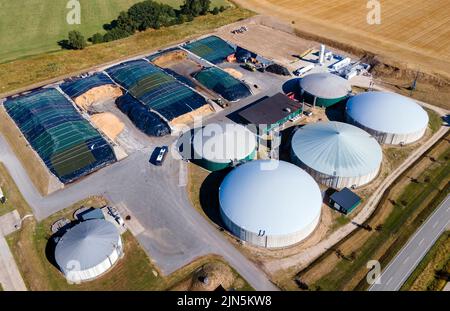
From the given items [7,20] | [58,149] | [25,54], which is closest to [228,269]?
[58,149]

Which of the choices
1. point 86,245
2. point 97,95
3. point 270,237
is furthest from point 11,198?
point 270,237

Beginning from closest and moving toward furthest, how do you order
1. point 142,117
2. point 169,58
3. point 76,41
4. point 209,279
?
point 209,279 < point 142,117 < point 169,58 < point 76,41

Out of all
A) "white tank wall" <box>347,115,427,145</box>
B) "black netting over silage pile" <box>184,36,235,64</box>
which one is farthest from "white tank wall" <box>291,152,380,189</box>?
"black netting over silage pile" <box>184,36,235,64</box>

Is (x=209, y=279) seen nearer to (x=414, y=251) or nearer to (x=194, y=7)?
(x=414, y=251)

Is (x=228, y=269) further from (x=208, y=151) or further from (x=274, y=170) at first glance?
(x=208, y=151)

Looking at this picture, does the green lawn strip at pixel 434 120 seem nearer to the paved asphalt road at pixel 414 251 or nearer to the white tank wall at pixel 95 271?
the paved asphalt road at pixel 414 251

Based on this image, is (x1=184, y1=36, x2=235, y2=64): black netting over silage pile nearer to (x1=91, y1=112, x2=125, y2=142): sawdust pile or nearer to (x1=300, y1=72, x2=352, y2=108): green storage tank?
(x1=300, y1=72, x2=352, y2=108): green storage tank

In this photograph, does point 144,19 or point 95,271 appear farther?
point 144,19
